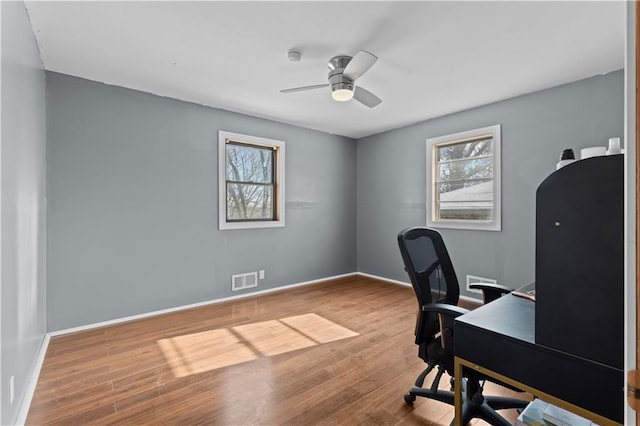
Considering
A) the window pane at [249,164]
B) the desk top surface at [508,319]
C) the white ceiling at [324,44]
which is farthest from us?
the window pane at [249,164]

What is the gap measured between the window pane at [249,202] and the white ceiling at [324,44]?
1.29 m

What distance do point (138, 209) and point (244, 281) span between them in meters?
1.64

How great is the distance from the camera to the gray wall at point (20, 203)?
4.98 feet

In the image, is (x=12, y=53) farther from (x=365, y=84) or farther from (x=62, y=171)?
(x=365, y=84)

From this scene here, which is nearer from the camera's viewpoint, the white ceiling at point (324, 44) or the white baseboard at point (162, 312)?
the white ceiling at point (324, 44)

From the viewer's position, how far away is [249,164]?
4402mm

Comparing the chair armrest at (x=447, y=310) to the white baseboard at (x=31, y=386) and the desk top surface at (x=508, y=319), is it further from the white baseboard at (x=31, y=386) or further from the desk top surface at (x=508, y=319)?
the white baseboard at (x=31, y=386)

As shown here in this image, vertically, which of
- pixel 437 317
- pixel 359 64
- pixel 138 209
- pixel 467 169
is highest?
pixel 359 64

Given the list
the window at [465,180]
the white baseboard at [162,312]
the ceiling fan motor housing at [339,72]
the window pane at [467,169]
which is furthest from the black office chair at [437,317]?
the white baseboard at [162,312]

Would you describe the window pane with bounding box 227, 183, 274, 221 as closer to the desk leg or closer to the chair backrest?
the chair backrest

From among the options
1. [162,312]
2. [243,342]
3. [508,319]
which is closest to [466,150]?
[508,319]

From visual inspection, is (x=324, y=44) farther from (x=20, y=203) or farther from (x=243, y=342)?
(x=243, y=342)

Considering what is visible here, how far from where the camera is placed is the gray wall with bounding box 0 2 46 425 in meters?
1.52

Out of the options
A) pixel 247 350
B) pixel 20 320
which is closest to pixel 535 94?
pixel 247 350
